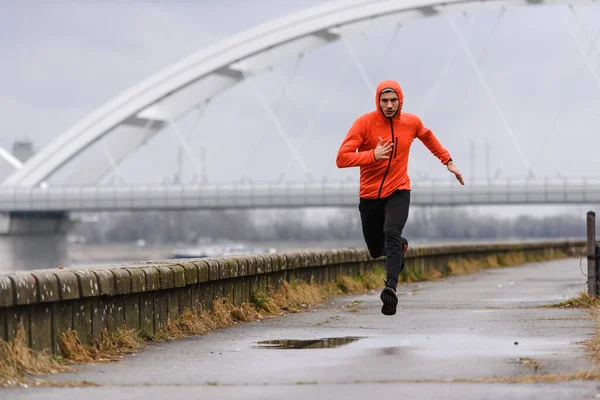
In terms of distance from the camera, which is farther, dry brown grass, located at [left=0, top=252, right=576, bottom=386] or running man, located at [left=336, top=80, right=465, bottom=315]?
running man, located at [left=336, top=80, right=465, bottom=315]

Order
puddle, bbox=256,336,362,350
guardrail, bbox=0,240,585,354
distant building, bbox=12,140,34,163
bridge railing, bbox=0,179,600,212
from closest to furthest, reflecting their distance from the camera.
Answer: guardrail, bbox=0,240,585,354 → puddle, bbox=256,336,362,350 → bridge railing, bbox=0,179,600,212 → distant building, bbox=12,140,34,163

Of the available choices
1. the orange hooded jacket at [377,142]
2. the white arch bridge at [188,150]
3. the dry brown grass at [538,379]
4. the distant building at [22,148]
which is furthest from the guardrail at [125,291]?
the distant building at [22,148]

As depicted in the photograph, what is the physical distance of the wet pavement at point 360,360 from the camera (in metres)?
6.20

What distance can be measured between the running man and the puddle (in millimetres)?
1185

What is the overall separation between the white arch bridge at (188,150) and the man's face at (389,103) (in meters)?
57.6

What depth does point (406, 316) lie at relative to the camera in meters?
11.4

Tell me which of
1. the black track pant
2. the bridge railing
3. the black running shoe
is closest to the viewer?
the black running shoe

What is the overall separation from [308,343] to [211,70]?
2600 inches

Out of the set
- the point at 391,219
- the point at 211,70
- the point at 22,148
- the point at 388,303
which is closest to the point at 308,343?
the point at 388,303

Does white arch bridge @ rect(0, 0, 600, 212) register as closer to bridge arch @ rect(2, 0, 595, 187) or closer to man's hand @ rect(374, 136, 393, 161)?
bridge arch @ rect(2, 0, 595, 187)

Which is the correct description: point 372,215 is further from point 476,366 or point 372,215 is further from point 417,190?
point 417,190

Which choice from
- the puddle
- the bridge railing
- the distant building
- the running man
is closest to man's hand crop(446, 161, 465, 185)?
the running man

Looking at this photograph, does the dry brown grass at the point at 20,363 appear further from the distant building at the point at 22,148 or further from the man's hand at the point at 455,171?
the distant building at the point at 22,148

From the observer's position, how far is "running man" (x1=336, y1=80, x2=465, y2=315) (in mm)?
9875
